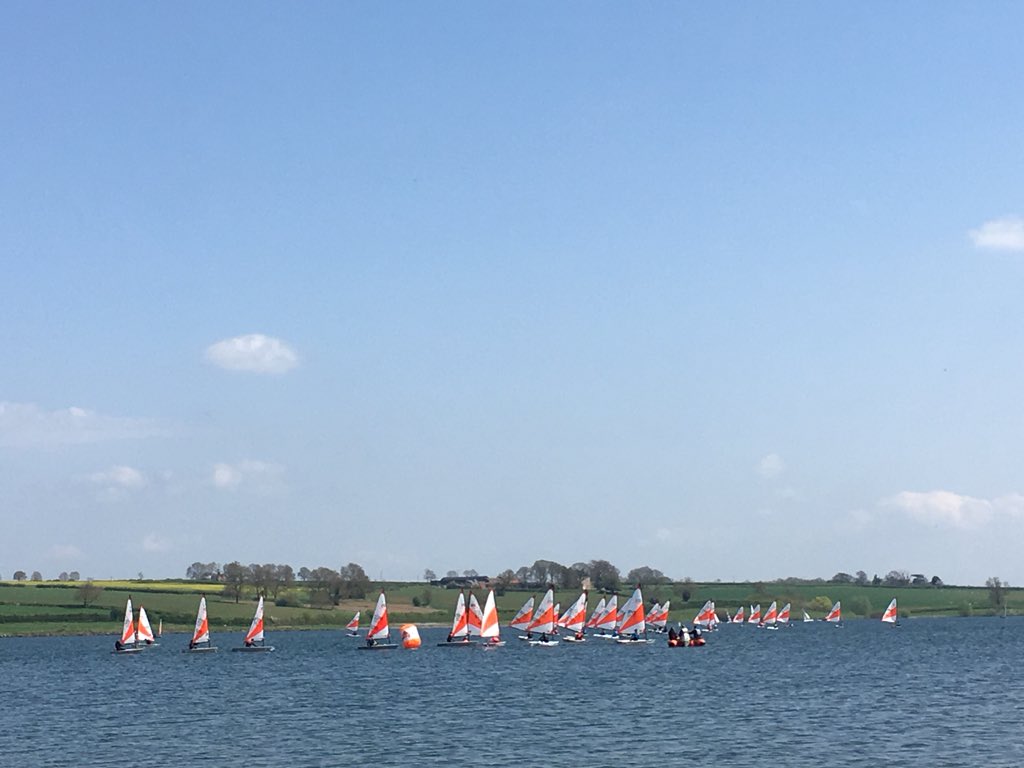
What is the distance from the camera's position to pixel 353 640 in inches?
7082

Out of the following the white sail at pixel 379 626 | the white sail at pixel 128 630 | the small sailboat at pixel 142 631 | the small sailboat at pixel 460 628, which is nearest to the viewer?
the small sailboat at pixel 460 628

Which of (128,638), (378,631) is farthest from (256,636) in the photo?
(378,631)

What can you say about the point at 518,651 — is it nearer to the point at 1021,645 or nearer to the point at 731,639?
the point at 731,639

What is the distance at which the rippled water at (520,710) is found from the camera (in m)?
55.9

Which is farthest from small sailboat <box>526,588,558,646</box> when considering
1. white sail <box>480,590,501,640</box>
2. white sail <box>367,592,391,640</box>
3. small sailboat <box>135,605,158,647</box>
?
small sailboat <box>135,605,158,647</box>

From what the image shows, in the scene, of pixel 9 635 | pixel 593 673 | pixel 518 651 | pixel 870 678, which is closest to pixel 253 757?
pixel 593 673

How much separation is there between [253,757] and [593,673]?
51.3m

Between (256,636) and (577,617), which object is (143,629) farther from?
(577,617)

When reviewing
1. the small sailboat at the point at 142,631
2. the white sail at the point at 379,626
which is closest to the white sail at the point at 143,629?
the small sailboat at the point at 142,631

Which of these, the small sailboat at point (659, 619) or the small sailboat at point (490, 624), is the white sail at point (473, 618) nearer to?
the small sailboat at point (490, 624)

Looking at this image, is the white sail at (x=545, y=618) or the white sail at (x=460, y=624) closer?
the white sail at (x=460, y=624)

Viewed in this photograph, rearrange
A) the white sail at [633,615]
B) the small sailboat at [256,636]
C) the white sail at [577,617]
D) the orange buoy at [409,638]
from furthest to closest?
the orange buoy at [409,638] < the white sail at [577,617] < the white sail at [633,615] < the small sailboat at [256,636]

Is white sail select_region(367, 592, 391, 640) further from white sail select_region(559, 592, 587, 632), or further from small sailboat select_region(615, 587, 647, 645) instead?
small sailboat select_region(615, 587, 647, 645)

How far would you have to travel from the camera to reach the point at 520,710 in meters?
74.1
